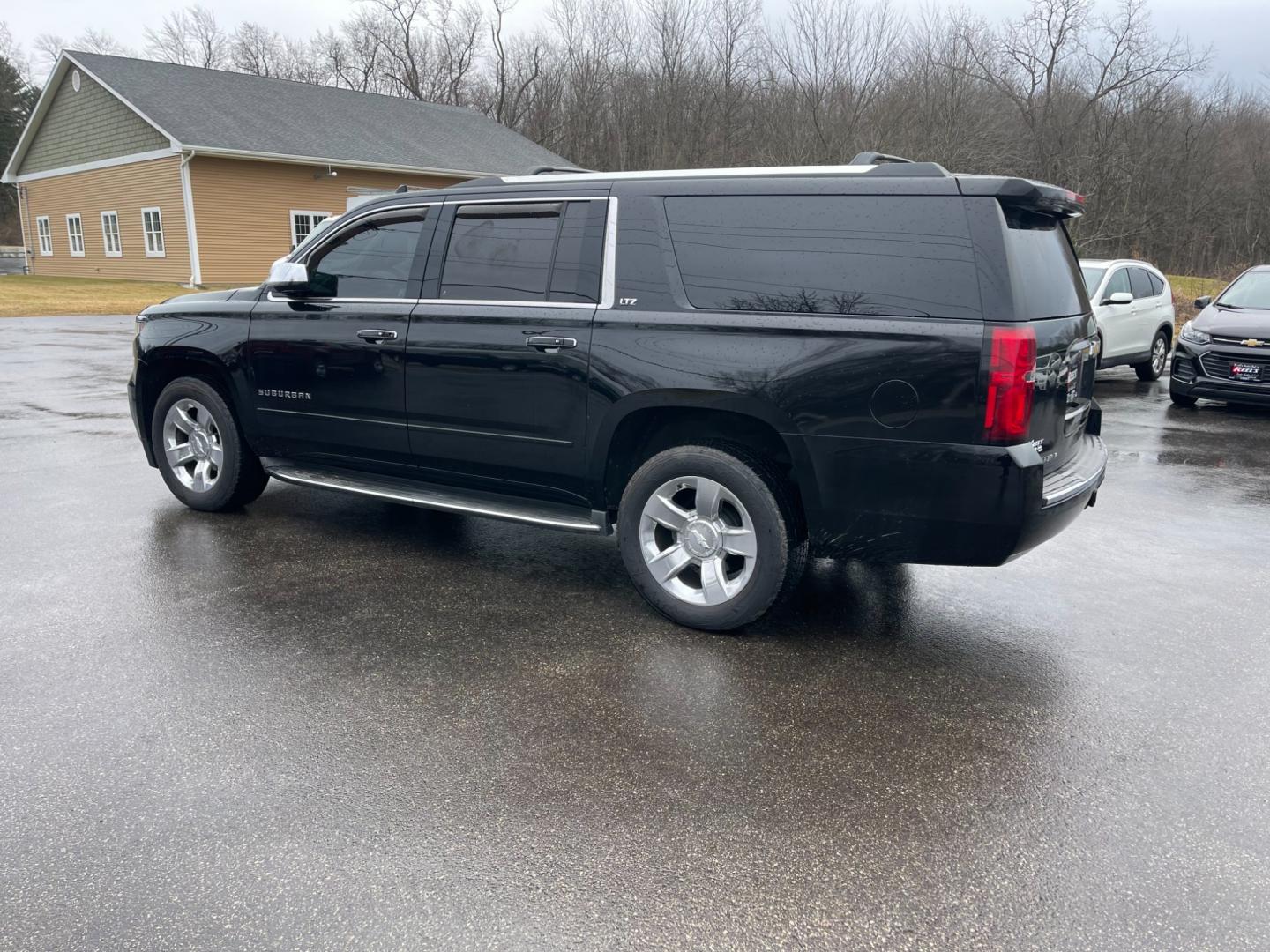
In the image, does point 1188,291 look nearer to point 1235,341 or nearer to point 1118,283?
point 1118,283

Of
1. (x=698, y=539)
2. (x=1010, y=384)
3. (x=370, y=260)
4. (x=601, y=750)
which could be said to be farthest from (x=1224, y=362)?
(x=601, y=750)

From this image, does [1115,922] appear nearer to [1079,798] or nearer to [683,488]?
[1079,798]

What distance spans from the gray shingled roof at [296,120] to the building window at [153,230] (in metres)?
2.94

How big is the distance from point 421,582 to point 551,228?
1.91m

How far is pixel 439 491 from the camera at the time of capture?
17.2 ft

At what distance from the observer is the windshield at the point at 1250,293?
449 inches

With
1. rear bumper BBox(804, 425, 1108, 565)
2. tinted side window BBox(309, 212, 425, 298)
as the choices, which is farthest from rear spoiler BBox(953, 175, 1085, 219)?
tinted side window BBox(309, 212, 425, 298)

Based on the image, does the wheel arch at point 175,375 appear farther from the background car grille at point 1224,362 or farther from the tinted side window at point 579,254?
the background car grille at point 1224,362

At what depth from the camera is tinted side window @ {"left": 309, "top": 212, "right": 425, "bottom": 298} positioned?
5266 mm

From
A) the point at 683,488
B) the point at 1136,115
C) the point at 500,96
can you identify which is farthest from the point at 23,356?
the point at 500,96

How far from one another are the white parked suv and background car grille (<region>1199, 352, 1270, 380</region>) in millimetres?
1232

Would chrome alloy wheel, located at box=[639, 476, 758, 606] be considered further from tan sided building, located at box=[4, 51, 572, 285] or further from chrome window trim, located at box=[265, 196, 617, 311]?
tan sided building, located at box=[4, 51, 572, 285]

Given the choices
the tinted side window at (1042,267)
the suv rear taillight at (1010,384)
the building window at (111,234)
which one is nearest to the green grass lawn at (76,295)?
the building window at (111,234)

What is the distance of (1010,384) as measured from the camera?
12.2ft
